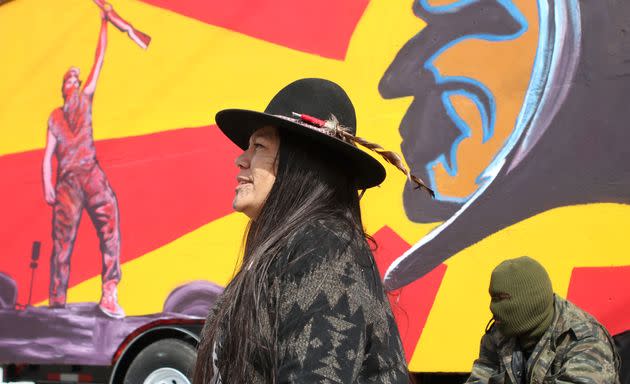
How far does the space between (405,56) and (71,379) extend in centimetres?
361

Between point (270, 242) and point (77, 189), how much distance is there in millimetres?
4920

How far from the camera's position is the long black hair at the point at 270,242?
6.05 ft

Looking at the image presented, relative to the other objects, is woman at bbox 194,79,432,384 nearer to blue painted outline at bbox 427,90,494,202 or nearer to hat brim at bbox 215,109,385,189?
hat brim at bbox 215,109,385,189

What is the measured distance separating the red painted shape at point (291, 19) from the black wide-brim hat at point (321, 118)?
3.60m

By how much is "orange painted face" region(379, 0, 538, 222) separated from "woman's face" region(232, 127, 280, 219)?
3243 mm

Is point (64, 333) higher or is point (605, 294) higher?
point (605, 294)

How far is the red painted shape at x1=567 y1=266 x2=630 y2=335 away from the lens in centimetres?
475

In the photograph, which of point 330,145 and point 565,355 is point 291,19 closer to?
point 565,355

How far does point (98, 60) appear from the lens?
6.68m

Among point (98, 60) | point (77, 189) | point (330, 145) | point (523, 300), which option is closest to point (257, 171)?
point (330, 145)

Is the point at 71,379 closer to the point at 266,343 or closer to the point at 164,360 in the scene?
the point at 164,360

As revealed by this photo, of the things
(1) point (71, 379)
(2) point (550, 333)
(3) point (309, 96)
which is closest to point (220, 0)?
(1) point (71, 379)

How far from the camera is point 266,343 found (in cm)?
182

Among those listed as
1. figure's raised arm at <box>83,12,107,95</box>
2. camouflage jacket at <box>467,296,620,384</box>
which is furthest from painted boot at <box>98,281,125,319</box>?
camouflage jacket at <box>467,296,620,384</box>
